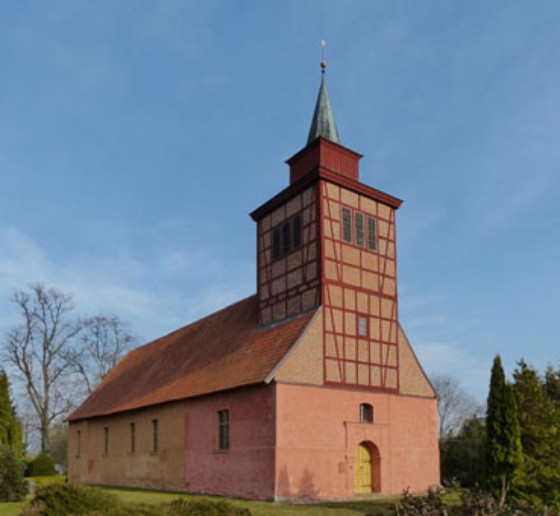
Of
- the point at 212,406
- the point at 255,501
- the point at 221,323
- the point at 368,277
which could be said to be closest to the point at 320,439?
the point at 255,501

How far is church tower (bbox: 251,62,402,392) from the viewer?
23094 millimetres

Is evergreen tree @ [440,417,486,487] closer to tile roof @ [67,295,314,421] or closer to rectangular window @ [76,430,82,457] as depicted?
tile roof @ [67,295,314,421]

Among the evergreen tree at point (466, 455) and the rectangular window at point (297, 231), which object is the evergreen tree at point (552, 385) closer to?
the evergreen tree at point (466, 455)

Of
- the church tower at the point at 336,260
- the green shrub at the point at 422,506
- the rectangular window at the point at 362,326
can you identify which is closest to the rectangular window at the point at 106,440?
the church tower at the point at 336,260

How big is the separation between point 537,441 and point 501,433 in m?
1.06

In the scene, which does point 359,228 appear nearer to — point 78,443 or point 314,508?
point 314,508

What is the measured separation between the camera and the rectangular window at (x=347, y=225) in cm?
2411

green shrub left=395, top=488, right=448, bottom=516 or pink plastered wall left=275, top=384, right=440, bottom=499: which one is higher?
green shrub left=395, top=488, right=448, bottom=516

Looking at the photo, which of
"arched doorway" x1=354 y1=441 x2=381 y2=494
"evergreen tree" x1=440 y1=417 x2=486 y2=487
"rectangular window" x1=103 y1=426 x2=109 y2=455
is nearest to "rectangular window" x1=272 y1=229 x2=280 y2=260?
"arched doorway" x1=354 y1=441 x2=381 y2=494

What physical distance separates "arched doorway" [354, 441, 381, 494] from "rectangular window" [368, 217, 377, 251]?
25.1ft

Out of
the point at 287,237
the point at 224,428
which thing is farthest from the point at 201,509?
the point at 287,237

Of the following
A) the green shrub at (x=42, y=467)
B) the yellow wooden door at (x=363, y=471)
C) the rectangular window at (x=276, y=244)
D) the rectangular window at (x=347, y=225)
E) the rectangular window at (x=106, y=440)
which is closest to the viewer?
the yellow wooden door at (x=363, y=471)

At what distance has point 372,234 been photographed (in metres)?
25.3

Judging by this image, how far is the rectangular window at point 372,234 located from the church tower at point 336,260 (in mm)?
44
